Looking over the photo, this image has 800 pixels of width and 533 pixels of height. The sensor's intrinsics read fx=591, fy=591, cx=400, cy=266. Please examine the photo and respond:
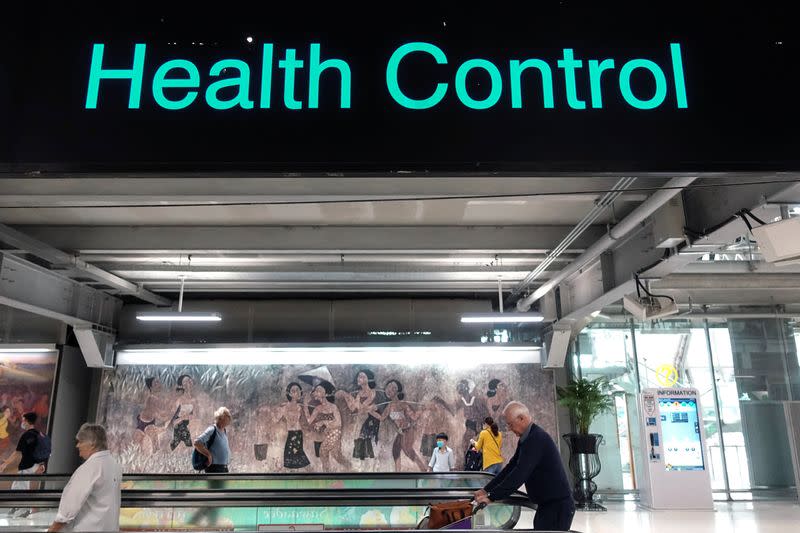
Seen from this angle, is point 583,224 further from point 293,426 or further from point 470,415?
point 293,426

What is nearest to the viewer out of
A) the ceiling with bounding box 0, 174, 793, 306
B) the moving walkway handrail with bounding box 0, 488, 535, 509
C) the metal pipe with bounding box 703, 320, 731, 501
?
the moving walkway handrail with bounding box 0, 488, 535, 509

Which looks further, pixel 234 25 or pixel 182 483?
pixel 182 483

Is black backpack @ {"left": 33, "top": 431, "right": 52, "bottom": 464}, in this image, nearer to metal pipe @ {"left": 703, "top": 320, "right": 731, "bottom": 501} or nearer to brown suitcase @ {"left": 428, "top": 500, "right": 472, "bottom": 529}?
brown suitcase @ {"left": 428, "top": 500, "right": 472, "bottom": 529}

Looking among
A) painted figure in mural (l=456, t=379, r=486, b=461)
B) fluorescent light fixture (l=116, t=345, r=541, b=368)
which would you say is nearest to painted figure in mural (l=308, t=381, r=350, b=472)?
fluorescent light fixture (l=116, t=345, r=541, b=368)

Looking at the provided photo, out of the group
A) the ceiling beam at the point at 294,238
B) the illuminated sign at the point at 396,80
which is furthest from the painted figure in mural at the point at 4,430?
the illuminated sign at the point at 396,80

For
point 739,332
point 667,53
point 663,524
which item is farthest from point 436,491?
point 739,332

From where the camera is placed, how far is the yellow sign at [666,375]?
47.5ft

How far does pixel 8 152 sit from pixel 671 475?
41.5 ft

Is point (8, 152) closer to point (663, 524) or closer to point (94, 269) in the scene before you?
point (94, 269)

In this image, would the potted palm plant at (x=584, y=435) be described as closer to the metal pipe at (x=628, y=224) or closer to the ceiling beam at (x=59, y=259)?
the metal pipe at (x=628, y=224)

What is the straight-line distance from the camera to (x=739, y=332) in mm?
14703

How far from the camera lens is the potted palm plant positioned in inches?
479

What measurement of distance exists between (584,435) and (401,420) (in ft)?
13.4

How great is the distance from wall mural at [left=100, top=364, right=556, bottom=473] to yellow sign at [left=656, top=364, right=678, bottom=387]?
2823mm
